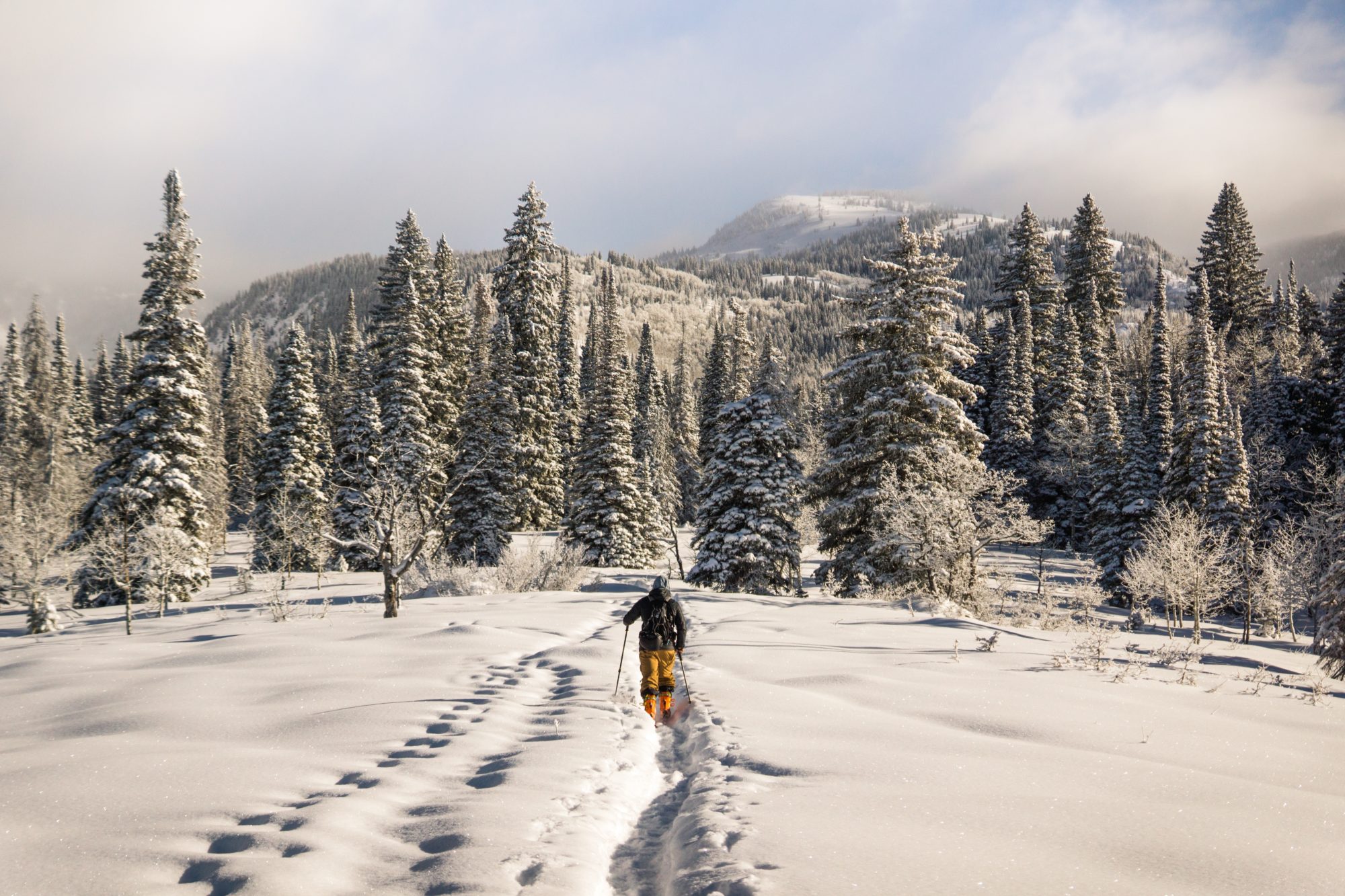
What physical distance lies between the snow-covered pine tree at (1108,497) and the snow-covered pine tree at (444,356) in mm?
39780

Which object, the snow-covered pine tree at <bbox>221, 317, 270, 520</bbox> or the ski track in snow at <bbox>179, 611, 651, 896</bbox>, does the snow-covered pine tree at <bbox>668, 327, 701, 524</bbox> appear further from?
the ski track in snow at <bbox>179, 611, 651, 896</bbox>

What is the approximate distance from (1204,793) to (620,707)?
609cm

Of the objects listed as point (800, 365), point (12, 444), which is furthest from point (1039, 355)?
point (800, 365)

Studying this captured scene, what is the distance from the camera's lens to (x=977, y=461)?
25.7 meters

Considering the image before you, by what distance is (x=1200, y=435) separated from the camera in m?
40.0

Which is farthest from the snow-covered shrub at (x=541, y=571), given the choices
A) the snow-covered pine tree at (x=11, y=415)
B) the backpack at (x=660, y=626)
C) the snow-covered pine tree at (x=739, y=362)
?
the snow-covered pine tree at (x=11, y=415)

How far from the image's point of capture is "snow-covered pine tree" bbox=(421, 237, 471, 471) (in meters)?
41.8

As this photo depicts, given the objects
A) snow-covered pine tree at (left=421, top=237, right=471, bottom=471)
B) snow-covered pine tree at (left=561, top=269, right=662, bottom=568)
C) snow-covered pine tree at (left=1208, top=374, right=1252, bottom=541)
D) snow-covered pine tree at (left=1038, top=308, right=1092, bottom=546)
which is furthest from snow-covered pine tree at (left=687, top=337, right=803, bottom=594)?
snow-covered pine tree at (left=1038, top=308, right=1092, bottom=546)

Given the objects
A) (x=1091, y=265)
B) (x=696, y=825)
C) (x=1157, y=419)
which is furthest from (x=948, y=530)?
(x=1091, y=265)

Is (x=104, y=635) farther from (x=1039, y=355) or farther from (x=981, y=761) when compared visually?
(x=1039, y=355)

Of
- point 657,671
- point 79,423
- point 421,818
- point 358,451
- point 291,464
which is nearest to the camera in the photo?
point 421,818

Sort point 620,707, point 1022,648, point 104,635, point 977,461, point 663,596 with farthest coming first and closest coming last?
point 977,461
point 104,635
point 1022,648
point 663,596
point 620,707

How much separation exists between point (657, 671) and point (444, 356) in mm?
41534

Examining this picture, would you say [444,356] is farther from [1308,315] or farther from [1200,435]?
[1308,315]
